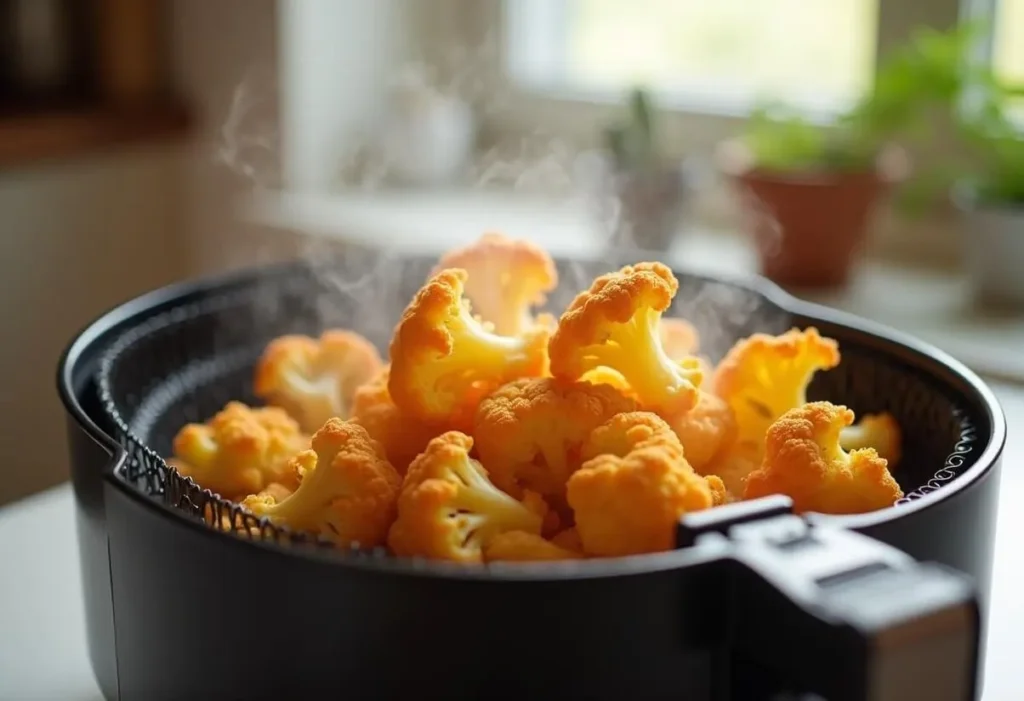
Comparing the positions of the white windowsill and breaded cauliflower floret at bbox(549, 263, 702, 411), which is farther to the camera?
the white windowsill

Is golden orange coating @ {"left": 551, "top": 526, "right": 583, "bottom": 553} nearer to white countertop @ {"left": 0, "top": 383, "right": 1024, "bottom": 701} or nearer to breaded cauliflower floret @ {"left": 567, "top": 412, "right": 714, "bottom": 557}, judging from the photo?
breaded cauliflower floret @ {"left": 567, "top": 412, "right": 714, "bottom": 557}

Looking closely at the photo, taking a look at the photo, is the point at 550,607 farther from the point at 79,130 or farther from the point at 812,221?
the point at 79,130

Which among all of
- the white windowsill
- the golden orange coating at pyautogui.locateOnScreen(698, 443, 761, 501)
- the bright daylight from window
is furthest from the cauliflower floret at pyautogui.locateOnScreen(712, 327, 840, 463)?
the bright daylight from window

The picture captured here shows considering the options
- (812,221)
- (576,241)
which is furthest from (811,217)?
(576,241)

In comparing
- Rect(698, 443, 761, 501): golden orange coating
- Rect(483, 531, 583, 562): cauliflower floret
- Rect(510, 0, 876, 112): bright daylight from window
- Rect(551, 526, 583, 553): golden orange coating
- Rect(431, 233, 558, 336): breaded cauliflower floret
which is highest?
Rect(510, 0, 876, 112): bright daylight from window

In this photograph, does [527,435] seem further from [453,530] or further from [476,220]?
[476,220]

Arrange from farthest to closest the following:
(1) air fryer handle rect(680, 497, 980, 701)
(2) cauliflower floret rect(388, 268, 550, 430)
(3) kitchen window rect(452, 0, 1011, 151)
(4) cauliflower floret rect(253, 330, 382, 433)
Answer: (3) kitchen window rect(452, 0, 1011, 151) < (4) cauliflower floret rect(253, 330, 382, 433) < (2) cauliflower floret rect(388, 268, 550, 430) < (1) air fryer handle rect(680, 497, 980, 701)
